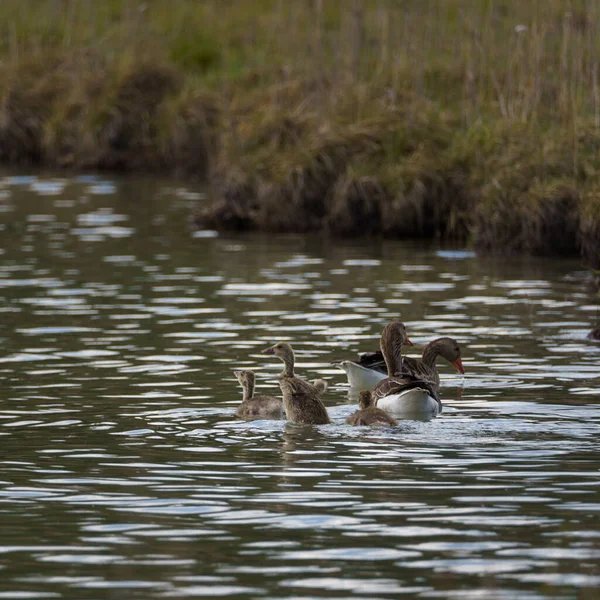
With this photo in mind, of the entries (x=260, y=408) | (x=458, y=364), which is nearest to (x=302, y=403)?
(x=260, y=408)

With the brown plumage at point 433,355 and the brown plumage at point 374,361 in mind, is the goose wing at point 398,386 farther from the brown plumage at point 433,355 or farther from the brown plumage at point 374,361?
the brown plumage at point 374,361

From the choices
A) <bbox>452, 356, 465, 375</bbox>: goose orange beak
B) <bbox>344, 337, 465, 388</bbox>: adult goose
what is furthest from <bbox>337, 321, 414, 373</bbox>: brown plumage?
<bbox>452, 356, 465, 375</bbox>: goose orange beak

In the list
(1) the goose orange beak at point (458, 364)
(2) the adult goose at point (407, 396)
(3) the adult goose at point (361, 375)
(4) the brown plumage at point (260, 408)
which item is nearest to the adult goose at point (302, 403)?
(4) the brown plumage at point (260, 408)

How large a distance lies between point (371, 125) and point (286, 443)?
1410 cm

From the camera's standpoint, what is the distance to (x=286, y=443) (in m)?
11.6

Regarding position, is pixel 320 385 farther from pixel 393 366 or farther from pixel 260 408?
pixel 260 408

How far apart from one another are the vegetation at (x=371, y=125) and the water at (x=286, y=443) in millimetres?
A: 1297

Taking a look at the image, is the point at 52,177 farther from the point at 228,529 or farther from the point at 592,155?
the point at 228,529

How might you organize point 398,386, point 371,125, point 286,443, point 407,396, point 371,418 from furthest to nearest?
point 371,125 → point 398,386 → point 407,396 → point 371,418 → point 286,443

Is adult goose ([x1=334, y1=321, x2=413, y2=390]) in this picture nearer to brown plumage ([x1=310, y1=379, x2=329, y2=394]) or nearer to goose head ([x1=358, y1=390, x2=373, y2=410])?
brown plumage ([x1=310, y1=379, x2=329, y2=394])

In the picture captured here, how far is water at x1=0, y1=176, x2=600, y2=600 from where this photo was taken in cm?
826

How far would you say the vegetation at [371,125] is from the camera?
864 inches

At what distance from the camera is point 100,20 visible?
43.8 m

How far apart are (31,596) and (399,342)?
6.33 meters
